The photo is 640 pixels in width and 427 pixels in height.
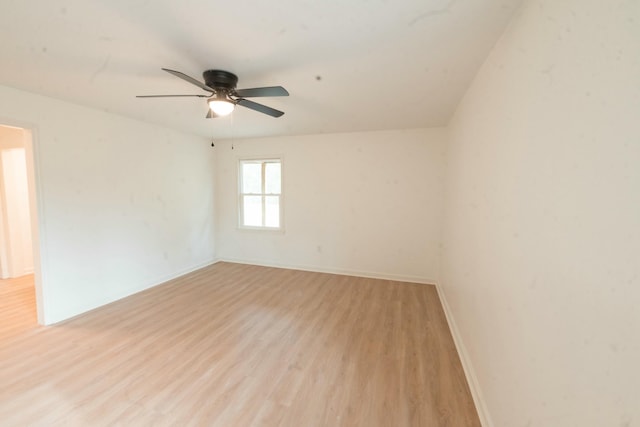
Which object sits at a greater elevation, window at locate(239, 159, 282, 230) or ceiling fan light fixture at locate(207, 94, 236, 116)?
ceiling fan light fixture at locate(207, 94, 236, 116)

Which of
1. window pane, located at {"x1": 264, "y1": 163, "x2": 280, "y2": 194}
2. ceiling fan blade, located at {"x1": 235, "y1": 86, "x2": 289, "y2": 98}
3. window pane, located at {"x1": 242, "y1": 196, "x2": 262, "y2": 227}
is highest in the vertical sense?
ceiling fan blade, located at {"x1": 235, "y1": 86, "x2": 289, "y2": 98}

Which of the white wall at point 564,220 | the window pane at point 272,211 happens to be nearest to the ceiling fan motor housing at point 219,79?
the white wall at point 564,220

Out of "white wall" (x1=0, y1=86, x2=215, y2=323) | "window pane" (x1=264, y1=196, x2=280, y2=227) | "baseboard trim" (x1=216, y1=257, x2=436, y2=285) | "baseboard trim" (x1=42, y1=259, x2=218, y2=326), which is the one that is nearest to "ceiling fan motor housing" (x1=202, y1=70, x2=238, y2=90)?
"white wall" (x1=0, y1=86, x2=215, y2=323)

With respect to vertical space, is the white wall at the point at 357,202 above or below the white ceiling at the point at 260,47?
below

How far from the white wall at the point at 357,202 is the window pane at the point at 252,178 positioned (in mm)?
194

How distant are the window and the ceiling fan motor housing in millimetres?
2686

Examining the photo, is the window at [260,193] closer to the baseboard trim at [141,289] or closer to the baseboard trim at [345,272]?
the baseboard trim at [345,272]

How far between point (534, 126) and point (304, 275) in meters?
3.79

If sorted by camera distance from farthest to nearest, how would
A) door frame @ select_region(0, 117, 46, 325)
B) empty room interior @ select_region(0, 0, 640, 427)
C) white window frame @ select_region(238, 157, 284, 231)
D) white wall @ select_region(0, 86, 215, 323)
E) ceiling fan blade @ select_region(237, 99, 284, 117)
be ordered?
1. white window frame @ select_region(238, 157, 284, 231)
2. white wall @ select_region(0, 86, 215, 323)
3. door frame @ select_region(0, 117, 46, 325)
4. ceiling fan blade @ select_region(237, 99, 284, 117)
5. empty room interior @ select_region(0, 0, 640, 427)

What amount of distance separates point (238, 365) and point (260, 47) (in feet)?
8.11

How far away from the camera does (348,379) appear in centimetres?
195

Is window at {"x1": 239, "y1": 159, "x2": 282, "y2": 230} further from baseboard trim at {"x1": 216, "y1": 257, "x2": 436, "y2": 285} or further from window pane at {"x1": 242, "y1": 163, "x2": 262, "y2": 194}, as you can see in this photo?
baseboard trim at {"x1": 216, "y1": 257, "x2": 436, "y2": 285}

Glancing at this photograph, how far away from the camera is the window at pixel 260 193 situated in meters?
4.84

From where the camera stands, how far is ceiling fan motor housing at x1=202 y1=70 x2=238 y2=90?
195cm
